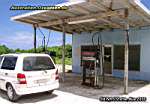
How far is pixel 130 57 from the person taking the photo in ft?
42.8

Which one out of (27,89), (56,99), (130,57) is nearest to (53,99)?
(56,99)

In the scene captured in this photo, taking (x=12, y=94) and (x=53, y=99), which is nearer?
(x=12, y=94)

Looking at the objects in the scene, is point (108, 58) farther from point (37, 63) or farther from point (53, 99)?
point (37, 63)

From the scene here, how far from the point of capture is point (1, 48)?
24.4m

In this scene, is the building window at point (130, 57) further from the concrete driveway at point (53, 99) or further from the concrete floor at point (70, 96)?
the concrete driveway at point (53, 99)

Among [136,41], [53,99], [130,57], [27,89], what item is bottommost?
[53,99]

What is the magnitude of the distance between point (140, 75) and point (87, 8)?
604cm

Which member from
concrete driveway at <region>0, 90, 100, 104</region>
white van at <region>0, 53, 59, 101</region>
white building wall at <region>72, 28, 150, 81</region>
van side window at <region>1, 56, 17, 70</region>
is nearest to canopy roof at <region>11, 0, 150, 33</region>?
white van at <region>0, 53, 59, 101</region>

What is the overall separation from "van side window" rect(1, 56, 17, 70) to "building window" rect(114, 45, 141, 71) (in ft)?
25.9

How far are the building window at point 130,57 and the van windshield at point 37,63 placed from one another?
6789 millimetres

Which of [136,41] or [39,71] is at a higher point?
[136,41]

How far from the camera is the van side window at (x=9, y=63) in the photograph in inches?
284

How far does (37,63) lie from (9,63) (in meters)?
1.09

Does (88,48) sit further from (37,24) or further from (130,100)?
(130,100)
